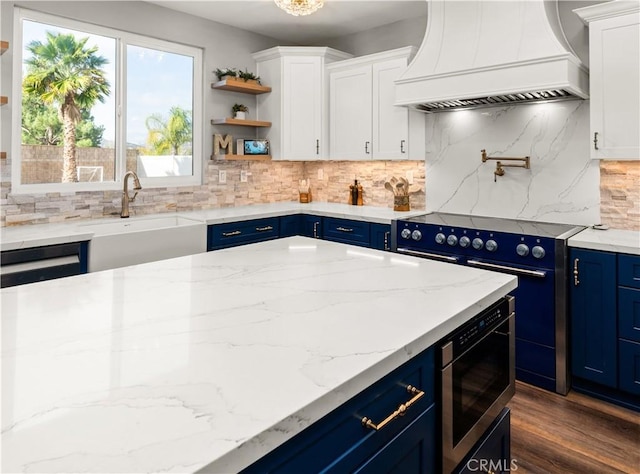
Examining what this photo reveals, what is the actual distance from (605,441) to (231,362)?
7.29 ft

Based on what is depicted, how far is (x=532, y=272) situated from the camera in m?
2.75

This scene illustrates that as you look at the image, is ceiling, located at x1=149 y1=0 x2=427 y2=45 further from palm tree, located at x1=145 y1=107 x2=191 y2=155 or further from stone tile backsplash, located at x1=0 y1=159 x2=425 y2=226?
stone tile backsplash, located at x1=0 y1=159 x2=425 y2=226

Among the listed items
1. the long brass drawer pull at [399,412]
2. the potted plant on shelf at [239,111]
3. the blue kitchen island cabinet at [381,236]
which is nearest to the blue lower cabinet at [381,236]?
the blue kitchen island cabinet at [381,236]

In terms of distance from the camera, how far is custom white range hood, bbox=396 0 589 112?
110 inches

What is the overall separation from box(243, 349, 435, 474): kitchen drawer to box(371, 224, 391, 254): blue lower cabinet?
2.38 meters

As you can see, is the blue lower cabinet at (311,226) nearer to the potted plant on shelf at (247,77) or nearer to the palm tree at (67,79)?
the potted plant on shelf at (247,77)

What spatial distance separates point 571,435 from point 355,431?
1.91 meters

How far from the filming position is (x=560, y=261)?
2672mm

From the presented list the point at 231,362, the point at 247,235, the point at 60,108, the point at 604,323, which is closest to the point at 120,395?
the point at 231,362

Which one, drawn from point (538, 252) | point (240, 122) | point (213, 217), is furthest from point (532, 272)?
point (240, 122)

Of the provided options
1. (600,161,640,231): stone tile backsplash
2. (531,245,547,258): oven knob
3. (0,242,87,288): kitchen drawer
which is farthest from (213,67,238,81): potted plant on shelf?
(600,161,640,231): stone tile backsplash

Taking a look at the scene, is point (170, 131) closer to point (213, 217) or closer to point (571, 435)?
point (213, 217)

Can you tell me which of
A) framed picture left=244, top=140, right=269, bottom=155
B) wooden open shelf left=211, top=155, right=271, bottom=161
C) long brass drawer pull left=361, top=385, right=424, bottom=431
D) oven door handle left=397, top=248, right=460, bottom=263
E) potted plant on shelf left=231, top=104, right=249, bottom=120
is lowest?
long brass drawer pull left=361, top=385, right=424, bottom=431

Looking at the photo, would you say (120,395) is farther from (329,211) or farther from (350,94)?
(350,94)
